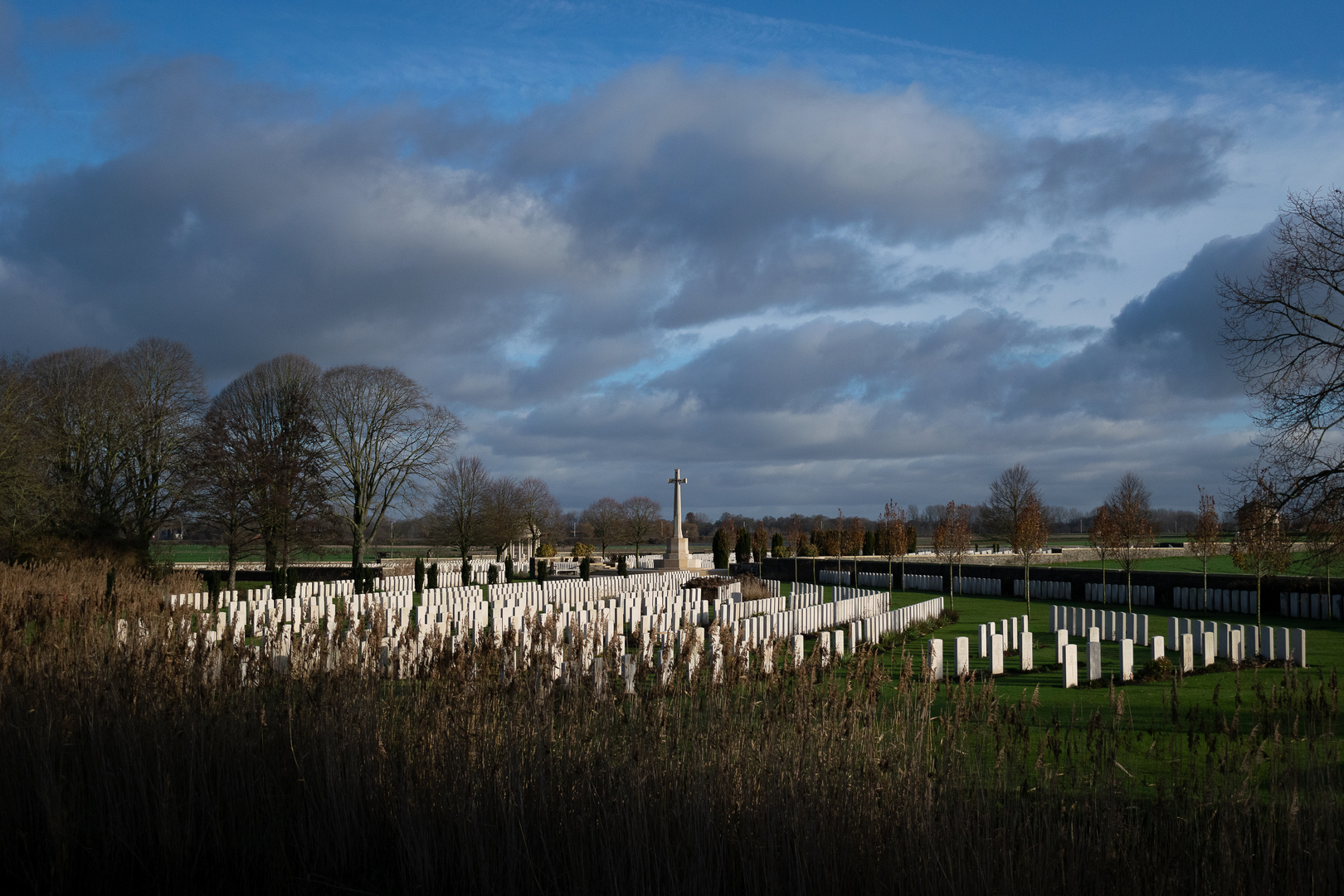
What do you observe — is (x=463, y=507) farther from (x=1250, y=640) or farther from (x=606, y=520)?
(x=1250, y=640)

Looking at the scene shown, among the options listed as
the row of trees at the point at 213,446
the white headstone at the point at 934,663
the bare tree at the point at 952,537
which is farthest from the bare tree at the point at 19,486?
the bare tree at the point at 952,537

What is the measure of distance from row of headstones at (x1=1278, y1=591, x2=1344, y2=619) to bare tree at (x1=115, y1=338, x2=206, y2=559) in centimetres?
3533

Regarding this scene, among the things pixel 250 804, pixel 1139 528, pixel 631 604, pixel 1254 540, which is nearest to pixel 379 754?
pixel 250 804

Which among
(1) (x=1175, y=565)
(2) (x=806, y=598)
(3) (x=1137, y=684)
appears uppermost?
(3) (x=1137, y=684)

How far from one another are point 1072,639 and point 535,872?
566 inches

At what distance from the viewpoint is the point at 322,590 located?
84.9 feet

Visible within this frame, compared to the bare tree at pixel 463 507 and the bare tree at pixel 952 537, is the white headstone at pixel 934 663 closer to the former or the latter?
the bare tree at pixel 952 537

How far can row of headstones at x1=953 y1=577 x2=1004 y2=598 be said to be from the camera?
3102 cm

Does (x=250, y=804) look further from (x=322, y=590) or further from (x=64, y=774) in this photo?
(x=322, y=590)

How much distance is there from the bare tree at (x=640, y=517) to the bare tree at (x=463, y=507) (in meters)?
19.9

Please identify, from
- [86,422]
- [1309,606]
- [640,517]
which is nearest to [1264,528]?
[1309,606]

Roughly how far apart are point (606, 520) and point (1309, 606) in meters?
57.1

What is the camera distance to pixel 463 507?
4981 cm

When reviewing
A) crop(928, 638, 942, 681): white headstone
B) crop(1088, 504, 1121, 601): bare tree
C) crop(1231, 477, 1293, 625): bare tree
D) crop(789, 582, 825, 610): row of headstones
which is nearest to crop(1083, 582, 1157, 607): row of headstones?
crop(1088, 504, 1121, 601): bare tree
